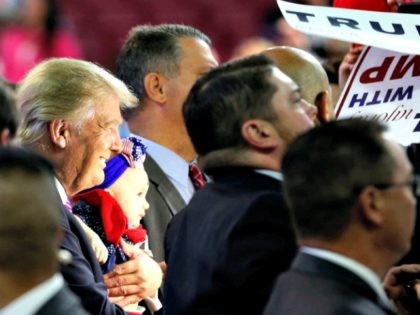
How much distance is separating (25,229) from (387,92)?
53.4 inches

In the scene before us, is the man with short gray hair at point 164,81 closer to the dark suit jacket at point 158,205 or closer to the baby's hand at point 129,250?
the dark suit jacket at point 158,205

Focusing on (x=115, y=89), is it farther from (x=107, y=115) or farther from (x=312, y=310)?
(x=312, y=310)

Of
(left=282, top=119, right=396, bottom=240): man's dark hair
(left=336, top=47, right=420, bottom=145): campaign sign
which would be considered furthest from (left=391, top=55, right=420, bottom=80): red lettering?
(left=282, top=119, right=396, bottom=240): man's dark hair

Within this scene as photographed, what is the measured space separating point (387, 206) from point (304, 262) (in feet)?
0.48

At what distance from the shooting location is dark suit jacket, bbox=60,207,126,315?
2.76 metres

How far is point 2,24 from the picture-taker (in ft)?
23.5

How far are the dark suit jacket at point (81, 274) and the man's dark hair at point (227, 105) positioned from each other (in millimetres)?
412

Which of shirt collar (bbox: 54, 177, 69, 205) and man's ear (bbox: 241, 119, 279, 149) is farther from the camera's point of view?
shirt collar (bbox: 54, 177, 69, 205)

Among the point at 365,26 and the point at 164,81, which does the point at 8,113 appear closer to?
the point at 365,26

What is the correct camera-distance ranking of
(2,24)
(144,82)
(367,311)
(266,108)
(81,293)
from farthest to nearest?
(2,24) < (144,82) < (81,293) < (266,108) < (367,311)

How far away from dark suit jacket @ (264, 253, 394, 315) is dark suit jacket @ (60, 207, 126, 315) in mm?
757

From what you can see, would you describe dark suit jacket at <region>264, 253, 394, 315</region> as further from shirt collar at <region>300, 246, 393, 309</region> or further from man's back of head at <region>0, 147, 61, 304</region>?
man's back of head at <region>0, 147, 61, 304</region>

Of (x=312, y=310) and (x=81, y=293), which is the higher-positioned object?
(x=312, y=310)

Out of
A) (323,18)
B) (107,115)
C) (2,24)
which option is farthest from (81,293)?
(2,24)
